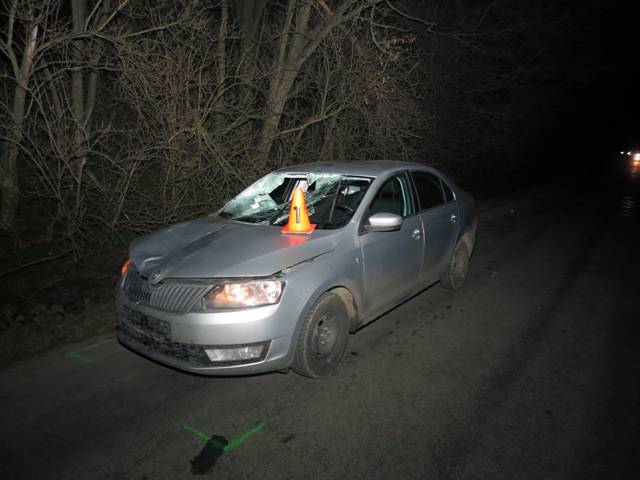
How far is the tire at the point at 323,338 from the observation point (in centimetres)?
352

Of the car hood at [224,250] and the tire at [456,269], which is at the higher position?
the car hood at [224,250]

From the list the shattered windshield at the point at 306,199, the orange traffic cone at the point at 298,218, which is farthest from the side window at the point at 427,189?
the orange traffic cone at the point at 298,218

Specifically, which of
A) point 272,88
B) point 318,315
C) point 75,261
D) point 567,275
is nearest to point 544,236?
point 567,275

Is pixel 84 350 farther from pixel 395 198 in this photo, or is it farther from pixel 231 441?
pixel 395 198

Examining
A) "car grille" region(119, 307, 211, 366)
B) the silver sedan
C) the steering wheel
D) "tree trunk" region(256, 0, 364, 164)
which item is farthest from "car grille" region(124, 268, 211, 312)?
"tree trunk" region(256, 0, 364, 164)

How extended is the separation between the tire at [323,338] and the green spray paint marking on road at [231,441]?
0.58m

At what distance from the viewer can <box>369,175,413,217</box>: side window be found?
4609 millimetres

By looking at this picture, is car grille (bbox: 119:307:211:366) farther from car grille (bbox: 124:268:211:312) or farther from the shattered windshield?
the shattered windshield

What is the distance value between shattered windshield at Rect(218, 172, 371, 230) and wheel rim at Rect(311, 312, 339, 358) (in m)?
0.79

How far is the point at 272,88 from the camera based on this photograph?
30.3 feet

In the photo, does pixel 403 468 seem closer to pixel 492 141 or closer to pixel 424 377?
pixel 424 377

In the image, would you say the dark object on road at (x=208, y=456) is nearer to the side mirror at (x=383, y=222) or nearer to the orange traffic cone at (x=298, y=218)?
the orange traffic cone at (x=298, y=218)

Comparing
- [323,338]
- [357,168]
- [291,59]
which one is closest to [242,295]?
[323,338]

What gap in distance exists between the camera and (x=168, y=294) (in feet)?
11.0
